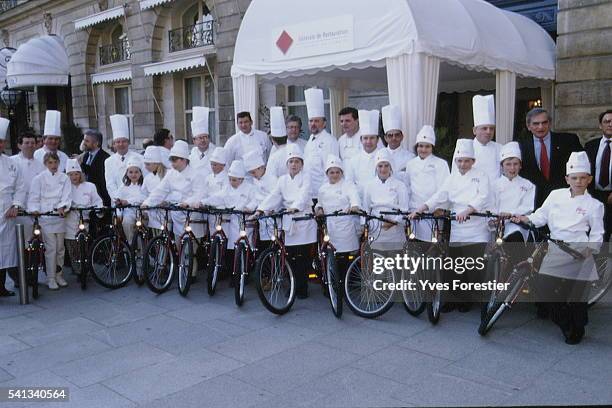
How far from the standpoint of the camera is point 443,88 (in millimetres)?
11609

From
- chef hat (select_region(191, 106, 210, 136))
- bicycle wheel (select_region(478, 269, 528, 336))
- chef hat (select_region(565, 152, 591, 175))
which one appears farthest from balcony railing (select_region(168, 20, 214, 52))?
bicycle wheel (select_region(478, 269, 528, 336))

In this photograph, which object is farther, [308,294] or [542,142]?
[308,294]

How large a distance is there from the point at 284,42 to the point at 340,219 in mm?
3514

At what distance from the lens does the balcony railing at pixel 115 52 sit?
18.3m

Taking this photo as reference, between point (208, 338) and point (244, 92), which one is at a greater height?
point (244, 92)

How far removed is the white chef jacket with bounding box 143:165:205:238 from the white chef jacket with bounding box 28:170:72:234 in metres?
1.05

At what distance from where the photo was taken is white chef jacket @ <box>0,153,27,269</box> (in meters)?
6.85

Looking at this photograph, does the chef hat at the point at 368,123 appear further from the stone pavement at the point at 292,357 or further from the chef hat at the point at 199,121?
the chef hat at the point at 199,121

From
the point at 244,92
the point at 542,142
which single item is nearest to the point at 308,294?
the point at 542,142

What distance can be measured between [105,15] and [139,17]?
5.16 ft

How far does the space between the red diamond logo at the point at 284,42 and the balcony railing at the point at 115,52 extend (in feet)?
36.1

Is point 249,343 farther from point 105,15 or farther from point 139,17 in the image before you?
point 105,15

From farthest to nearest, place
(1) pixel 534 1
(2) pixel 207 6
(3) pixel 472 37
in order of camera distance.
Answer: (2) pixel 207 6 < (1) pixel 534 1 < (3) pixel 472 37

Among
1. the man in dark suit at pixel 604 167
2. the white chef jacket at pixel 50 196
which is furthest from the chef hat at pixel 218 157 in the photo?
the man in dark suit at pixel 604 167
